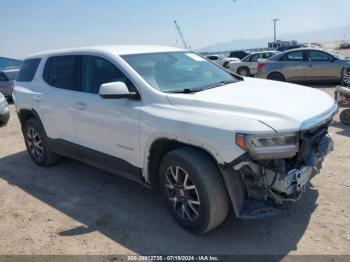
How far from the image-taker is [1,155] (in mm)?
7457

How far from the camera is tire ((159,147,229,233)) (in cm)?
349

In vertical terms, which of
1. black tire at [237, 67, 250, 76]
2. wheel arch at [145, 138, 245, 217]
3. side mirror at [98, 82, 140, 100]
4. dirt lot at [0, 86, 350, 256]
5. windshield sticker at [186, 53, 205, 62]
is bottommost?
dirt lot at [0, 86, 350, 256]

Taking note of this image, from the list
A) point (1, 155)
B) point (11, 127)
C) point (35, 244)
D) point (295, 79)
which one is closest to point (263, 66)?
point (295, 79)

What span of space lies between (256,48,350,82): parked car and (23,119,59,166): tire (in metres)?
9.79

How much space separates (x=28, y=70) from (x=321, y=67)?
10302mm

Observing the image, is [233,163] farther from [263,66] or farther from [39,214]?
[263,66]

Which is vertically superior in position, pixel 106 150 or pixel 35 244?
pixel 106 150

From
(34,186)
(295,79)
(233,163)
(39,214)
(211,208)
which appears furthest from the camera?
(295,79)

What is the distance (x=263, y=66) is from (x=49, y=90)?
1013cm

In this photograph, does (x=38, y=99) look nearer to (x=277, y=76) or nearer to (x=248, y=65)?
(x=277, y=76)

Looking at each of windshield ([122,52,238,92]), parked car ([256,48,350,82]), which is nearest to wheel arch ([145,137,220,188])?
windshield ([122,52,238,92])

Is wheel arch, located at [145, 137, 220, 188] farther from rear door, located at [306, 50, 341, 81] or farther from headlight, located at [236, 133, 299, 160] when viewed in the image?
rear door, located at [306, 50, 341, 81]

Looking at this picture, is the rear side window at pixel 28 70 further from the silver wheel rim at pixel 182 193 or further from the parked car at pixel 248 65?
the parked car at pixel 248 65

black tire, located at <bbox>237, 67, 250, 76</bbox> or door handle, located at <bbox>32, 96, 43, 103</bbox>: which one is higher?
door handle, located at <bbox>32, 96, 43, 103</bbox>
